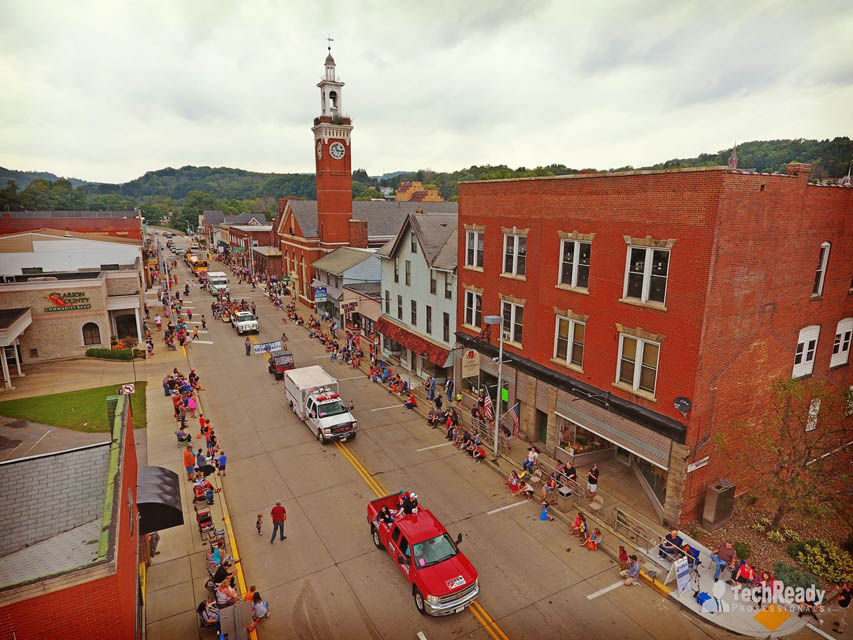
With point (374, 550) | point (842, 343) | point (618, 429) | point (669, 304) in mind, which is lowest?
point (374, 550)

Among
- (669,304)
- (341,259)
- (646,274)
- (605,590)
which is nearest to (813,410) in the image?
(669,304)

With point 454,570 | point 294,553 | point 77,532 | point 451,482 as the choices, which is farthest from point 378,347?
point 77,532

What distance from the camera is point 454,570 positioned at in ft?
46.3

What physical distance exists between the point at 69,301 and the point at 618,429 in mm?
42491

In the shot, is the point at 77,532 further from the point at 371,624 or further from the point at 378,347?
the point at 378,347

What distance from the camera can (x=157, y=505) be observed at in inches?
575

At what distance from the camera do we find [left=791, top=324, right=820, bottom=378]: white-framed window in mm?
20734

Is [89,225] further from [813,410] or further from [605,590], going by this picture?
[813,410]

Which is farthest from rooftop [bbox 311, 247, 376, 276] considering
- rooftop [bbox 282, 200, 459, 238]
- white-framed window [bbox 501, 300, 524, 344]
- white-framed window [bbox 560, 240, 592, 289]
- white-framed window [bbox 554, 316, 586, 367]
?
white-framed window [bbox 560, 240, 592, 289]

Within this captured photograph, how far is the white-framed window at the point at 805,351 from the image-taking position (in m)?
20.7

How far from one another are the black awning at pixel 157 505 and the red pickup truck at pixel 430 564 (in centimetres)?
669

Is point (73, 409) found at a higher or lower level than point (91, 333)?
lower

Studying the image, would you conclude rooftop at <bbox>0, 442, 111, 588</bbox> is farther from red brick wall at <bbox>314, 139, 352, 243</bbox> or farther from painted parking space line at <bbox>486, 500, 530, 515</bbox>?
red brick wall at <bbox>314, 139, 352, 243</bbox>

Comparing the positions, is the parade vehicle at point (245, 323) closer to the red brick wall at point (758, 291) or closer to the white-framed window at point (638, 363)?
the white-framed window at point (638, 363)
